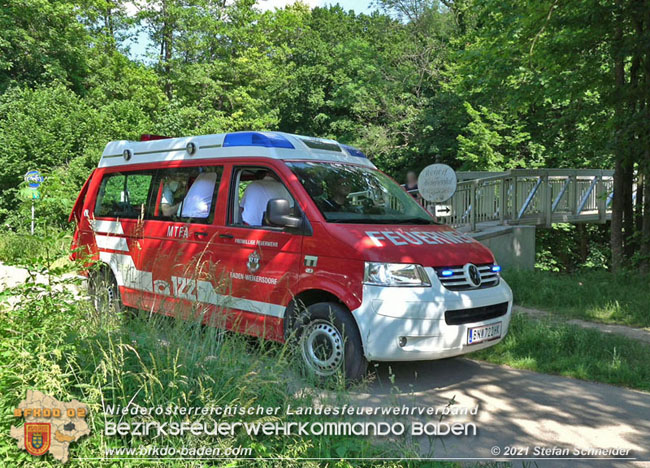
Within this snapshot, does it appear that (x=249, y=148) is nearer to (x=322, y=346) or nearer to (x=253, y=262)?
(x=253, y=262)

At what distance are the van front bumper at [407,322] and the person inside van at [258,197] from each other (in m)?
1.67

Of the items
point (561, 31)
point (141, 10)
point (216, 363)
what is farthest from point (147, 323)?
point (141, 10)

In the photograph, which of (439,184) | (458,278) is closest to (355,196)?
(458,278)

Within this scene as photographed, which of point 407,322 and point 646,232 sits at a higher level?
point 646,232

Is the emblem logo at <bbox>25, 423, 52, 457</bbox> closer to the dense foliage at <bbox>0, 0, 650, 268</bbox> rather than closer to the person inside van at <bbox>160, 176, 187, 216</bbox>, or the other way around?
the dense foliage at <bbox>0, 0, 650, 268</bbox>

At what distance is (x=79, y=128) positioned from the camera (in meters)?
22.1

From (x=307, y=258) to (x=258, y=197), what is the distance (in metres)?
1.16

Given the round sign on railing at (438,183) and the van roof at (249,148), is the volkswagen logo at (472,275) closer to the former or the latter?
the van roof at (249,148)

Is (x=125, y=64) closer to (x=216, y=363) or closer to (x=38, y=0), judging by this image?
(x=38, y=0)

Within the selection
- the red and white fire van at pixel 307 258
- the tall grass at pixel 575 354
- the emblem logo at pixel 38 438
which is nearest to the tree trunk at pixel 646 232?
the tall grass at pixel 575 354

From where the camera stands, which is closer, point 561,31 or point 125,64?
point 561,31

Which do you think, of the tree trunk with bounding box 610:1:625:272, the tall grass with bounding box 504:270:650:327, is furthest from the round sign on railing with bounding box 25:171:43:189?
the tree trunk with bounding box 610:1:625:272

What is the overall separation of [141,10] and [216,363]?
1439 inches

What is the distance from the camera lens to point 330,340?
4.90m
